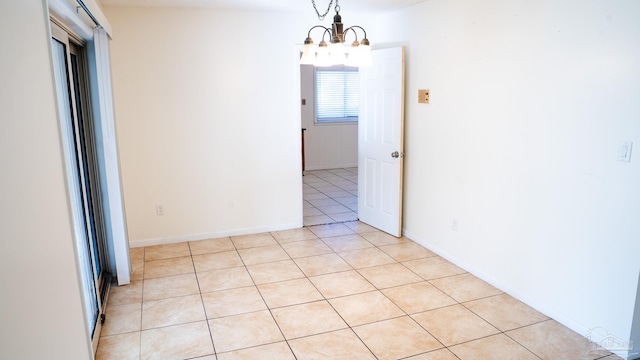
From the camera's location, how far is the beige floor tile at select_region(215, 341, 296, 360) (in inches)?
100

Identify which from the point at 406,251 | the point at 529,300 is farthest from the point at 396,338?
the point at 406,251

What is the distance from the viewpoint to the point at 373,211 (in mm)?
4953

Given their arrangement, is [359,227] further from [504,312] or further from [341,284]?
[504,312]

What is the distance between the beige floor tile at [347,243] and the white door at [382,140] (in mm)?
369

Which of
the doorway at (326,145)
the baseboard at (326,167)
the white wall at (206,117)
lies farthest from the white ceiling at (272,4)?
the baseboard at (326,167)

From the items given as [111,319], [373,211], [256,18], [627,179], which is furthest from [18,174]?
[373,211]

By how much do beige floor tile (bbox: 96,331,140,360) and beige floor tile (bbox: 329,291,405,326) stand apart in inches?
52.9

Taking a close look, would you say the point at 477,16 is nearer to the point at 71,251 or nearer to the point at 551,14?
the point at 551,14

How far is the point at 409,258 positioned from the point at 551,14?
2.31 metres

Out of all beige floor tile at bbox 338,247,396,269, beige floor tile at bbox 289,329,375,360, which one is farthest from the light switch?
beige floor tile at bbox 338,247,396,269

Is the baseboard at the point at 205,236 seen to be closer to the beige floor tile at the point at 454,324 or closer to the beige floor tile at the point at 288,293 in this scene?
the beige floor tile at the point at 288,293

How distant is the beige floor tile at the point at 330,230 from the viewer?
187 inches

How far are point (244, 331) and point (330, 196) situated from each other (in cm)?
377

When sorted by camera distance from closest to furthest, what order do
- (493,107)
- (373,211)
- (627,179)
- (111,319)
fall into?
(627,179)
(111,319)
(493,107)
(373,211)
